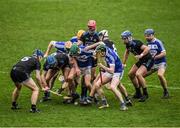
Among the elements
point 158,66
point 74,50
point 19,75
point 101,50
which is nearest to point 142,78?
point 158,66

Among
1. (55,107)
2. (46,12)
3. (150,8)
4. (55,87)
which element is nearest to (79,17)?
(46,12)

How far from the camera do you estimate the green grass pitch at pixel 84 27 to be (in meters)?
19.1

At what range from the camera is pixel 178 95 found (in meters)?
22.2

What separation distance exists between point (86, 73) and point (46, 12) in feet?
42.6

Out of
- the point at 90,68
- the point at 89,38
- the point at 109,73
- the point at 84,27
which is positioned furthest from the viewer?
the point at 84,27

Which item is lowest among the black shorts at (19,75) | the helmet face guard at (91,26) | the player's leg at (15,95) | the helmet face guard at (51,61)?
the player's leg at (15,95)

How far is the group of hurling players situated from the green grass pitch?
45cm

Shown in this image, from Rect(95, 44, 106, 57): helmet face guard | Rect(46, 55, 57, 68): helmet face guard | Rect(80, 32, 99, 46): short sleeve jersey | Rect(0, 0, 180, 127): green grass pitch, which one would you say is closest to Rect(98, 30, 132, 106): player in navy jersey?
Rect(80, 32, 99, 46): short sleeve jersey

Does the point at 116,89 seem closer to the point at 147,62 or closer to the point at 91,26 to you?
the point at 147,62

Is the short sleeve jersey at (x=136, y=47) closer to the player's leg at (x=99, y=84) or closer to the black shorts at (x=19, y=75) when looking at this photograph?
the player's leg at (x=99, y=84)

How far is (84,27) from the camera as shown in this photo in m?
31.6

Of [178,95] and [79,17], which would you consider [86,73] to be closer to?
[178,95]

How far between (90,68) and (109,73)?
1.24 meters

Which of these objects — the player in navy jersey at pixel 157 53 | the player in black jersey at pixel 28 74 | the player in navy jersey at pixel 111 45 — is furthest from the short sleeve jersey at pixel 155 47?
the player in black jersey at pixel 28 74
